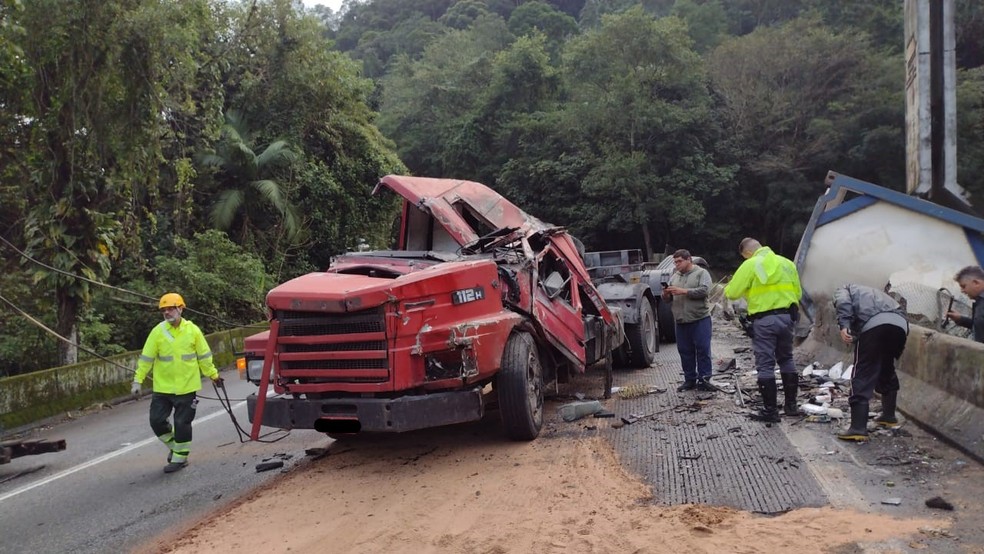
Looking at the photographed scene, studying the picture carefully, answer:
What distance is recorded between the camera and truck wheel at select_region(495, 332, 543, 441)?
20.1 feet

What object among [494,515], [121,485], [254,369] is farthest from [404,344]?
[121,485]

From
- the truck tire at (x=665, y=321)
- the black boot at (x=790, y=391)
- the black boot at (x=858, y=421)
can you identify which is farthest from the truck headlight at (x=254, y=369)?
the truck tire at (x=665, y=321)

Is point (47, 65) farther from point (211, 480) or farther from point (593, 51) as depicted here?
point (593, 51)

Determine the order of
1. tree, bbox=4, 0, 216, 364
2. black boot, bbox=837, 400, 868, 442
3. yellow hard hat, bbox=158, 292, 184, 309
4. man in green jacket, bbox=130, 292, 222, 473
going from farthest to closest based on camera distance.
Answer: tree, bbox=4, 0, 216, 364 → yellow hard hat, bbox=158, 292, 184, 309 → man in green jacket, bbox=130, 292, 222, 473 → black boot, bbox=837, 400, 868, 442

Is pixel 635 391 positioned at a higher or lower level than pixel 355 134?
lower

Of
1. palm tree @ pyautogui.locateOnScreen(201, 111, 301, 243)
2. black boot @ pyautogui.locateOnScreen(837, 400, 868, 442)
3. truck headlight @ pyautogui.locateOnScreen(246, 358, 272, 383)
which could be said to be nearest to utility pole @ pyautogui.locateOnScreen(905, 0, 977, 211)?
black boot @ pyautogui.locateOnScreen(837, 400, 868, 442)

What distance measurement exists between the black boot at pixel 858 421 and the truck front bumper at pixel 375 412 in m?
2.95

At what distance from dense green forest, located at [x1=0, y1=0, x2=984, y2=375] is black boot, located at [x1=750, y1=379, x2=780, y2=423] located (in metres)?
7.06

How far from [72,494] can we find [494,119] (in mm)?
34930

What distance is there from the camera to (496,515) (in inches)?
186

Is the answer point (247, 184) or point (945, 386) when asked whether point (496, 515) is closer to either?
point (945, 386)

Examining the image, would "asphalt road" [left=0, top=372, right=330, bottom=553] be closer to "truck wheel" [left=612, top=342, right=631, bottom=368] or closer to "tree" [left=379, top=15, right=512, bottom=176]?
"truck wheel" [left=612, top=342, right=631, bottom=368]

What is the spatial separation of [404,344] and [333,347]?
0.58 meters

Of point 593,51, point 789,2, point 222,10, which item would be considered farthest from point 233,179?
point 789,2
